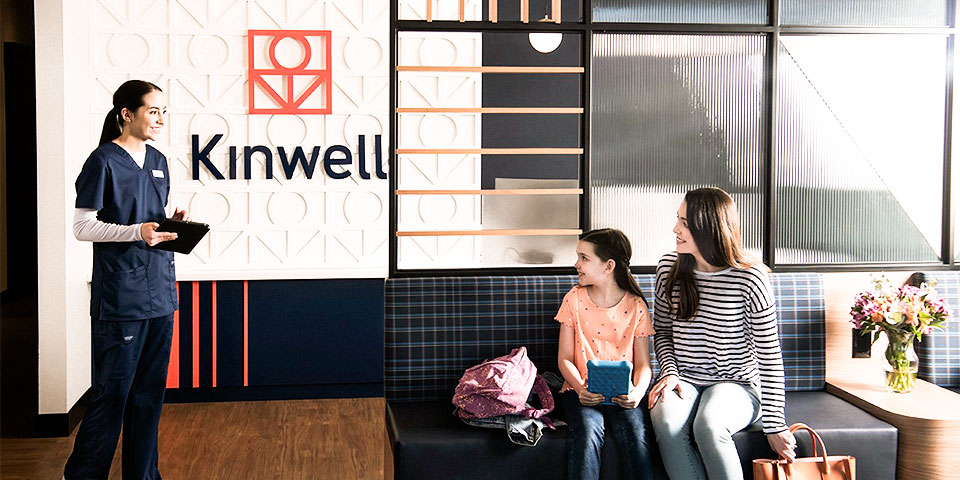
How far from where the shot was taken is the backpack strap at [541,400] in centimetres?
304

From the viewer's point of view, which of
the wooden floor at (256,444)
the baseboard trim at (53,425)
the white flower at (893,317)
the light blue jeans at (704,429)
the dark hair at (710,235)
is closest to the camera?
the light blue jeans at (704,429)

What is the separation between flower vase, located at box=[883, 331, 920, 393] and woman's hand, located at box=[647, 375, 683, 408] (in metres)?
0.85

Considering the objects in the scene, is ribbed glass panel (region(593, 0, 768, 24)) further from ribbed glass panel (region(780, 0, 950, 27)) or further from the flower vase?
the flower vase

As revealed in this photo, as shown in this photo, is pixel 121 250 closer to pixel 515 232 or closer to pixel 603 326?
pixel 515 232

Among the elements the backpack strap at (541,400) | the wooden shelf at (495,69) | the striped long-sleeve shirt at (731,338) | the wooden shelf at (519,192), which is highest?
the wooden shelf at (495,69)

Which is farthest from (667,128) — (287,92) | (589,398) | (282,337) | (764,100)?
(282,337)

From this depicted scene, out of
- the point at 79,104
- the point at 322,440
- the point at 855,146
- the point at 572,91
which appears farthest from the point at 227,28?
the point at 855,146

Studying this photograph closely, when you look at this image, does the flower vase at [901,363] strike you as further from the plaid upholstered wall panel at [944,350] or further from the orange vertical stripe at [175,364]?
the orange vertical stripe at [175,364]

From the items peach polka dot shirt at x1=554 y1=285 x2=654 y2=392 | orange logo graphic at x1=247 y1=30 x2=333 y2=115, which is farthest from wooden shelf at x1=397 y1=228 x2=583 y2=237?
orange logo graphic at x1=247 y1=30 x2=333 y2=115

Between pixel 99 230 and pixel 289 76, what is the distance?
6.32ft

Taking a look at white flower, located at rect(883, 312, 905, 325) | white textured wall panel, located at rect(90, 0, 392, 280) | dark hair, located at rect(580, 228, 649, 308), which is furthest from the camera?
white textured wall panel, located at rect(90, 0, 392, 280)

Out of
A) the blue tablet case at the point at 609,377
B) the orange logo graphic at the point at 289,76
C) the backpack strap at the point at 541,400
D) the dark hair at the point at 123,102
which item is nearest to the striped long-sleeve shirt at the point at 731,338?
the blue tablet case at the point at 609,377

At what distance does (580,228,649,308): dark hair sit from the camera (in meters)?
3.25

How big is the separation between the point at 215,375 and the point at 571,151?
99.6 inches
